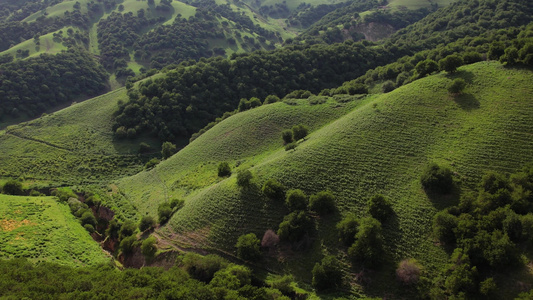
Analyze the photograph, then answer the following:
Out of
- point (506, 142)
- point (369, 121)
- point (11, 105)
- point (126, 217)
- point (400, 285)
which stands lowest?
point (400, 285)

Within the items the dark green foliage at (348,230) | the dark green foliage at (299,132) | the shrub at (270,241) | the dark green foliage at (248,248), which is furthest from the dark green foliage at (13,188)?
the dark green foliage at (348,230)

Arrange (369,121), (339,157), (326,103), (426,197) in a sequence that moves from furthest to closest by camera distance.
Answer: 1. (326,103)
2. (369,121)
3. (339,157)
4. (426,197)

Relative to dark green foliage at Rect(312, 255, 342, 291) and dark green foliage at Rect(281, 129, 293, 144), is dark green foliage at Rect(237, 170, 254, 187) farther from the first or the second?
dark green foliage at Rect(281, 129, 293, 144)

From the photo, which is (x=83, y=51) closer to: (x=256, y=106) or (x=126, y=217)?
(x=256, y=106)

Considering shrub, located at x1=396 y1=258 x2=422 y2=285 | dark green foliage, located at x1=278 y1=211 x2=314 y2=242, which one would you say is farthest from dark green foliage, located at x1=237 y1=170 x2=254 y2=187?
shrub, located at x1=396 y1=258 x2=422 y2=285

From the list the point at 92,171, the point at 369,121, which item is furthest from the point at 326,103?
the point at 92,171

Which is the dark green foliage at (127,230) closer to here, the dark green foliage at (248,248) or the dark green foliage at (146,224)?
the dark green foliage at (146,224)

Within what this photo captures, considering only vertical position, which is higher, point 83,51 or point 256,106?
point 83,51

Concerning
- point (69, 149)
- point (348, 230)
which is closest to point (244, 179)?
point (348, 230)
